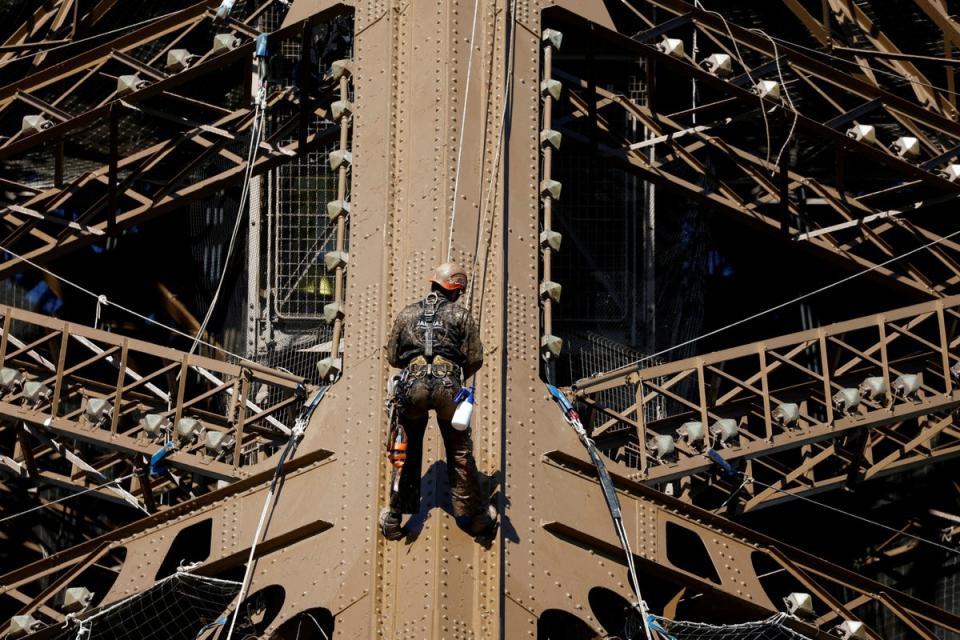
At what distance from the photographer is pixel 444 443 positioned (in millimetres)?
21031

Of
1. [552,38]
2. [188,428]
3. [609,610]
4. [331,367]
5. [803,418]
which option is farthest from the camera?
[609,610]

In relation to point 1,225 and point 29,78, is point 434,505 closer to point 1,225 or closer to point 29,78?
point 29,78

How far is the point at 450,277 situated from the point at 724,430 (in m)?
4.60

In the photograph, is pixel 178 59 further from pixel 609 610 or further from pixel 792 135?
pixel 609 610

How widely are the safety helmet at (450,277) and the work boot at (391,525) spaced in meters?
1.92

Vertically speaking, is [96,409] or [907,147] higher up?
[907,147]

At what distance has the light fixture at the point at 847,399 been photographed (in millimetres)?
24734

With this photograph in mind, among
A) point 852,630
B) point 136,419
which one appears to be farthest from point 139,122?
point 852,630

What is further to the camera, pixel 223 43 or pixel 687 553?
pixel 687 553

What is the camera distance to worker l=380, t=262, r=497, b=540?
20.3m

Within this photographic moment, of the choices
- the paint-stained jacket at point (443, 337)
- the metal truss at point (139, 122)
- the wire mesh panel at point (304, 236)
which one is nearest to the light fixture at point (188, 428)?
the metal truss at point (139, 122)

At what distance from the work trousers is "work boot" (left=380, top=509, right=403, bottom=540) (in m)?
0.08

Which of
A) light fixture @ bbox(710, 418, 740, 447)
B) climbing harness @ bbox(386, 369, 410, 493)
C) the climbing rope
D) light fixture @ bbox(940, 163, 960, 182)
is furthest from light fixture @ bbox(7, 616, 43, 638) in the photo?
light fixture @ bbox(940, 163, 960, 182)

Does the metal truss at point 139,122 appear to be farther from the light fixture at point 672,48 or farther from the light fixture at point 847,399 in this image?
the light fixture at point 847,399
